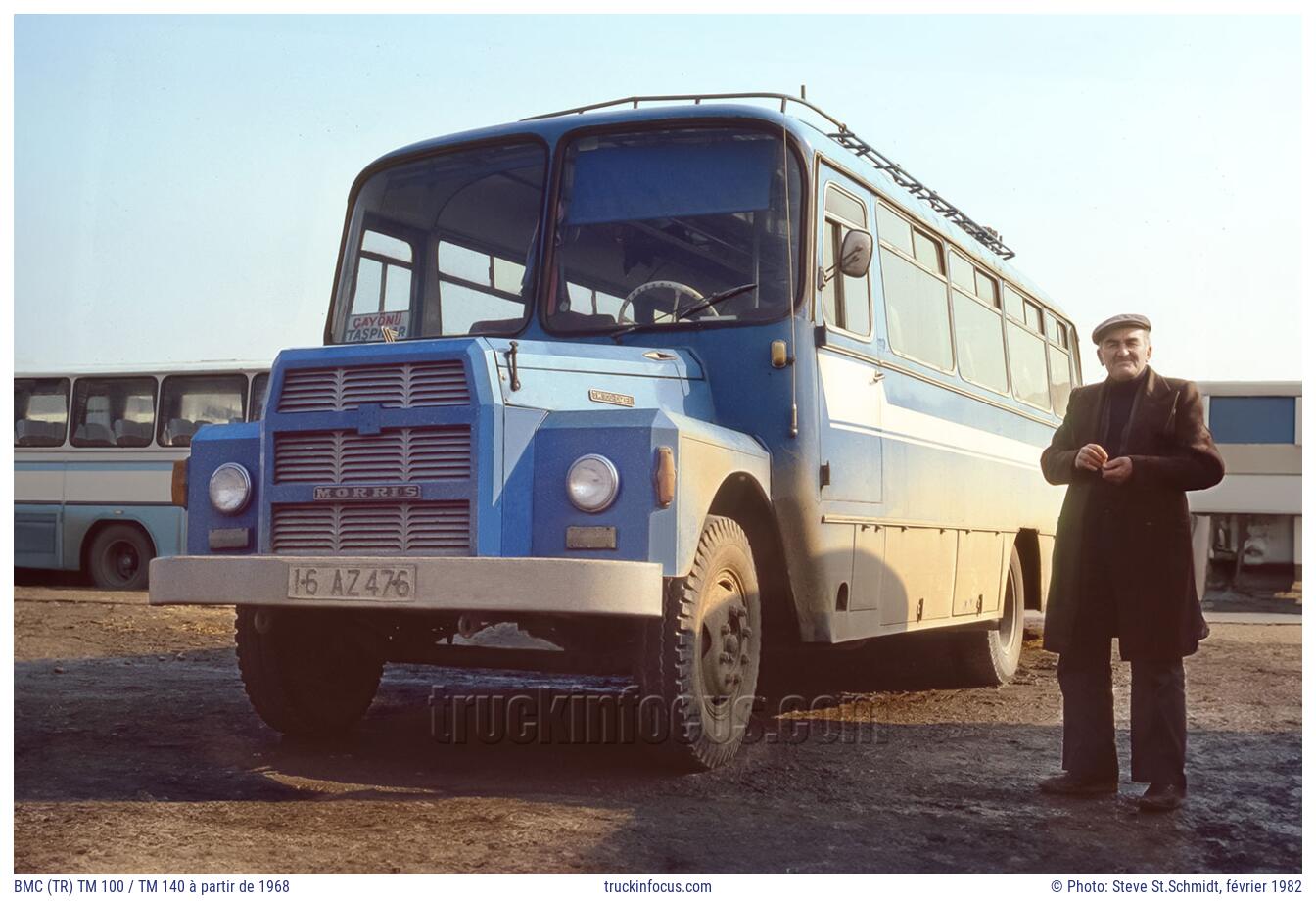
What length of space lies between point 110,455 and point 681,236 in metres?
15.3

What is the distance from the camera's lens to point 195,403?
68.3ft

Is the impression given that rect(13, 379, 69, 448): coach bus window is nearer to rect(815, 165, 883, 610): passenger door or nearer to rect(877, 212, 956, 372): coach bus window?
rect(877, 212, 956, 372): coach bus window

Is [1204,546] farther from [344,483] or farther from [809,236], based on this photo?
[344,483]

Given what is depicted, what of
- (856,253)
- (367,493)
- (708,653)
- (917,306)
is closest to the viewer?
(367,493)

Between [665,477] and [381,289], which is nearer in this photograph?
[665,477]

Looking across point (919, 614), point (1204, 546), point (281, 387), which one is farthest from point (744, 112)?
point (1204, 546)

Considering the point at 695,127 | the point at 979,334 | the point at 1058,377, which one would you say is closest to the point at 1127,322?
the point at 695,127

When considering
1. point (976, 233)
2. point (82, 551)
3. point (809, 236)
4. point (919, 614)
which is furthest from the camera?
point (82, 551)

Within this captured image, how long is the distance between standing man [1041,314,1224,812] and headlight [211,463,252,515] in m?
3.22

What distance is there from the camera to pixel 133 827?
17.7 feet

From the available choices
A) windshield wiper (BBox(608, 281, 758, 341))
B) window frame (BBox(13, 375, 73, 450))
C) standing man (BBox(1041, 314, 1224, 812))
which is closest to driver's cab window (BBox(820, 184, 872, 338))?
windshield wiper (BBox(608, 281, 758, 341))

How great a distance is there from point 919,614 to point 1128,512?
2.84 meters

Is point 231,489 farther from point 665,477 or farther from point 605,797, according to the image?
point 605,797

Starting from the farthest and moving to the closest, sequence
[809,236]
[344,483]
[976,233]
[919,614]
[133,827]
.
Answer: [976,233] → [919,614] → [809,236] → [344,483] → [133,827]
